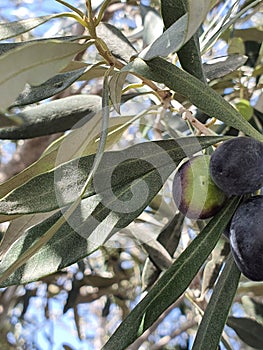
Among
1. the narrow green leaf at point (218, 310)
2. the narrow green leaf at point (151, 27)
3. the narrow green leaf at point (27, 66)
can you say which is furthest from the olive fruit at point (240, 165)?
the narrow green leaf at point (151, 27)

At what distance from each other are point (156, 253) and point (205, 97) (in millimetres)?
618

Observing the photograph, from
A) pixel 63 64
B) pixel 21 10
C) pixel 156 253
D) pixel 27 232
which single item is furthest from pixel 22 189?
pixel 21 10

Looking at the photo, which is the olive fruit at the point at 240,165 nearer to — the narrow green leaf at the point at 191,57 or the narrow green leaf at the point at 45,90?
the narrow green leaf at the point at 191,57

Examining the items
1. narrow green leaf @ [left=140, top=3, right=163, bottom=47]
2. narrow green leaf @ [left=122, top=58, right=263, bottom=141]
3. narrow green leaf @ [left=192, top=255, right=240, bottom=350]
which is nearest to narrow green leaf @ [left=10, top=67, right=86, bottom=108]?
narrow green leaf @ [left=122, top=58, right=263, bottom=141]

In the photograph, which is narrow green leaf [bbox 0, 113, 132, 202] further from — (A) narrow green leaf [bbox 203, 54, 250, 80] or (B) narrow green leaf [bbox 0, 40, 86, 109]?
(B) narrow green leaf [bbox 0, 40, 86, 109]

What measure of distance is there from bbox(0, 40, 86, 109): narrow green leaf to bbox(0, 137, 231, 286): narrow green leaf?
22cm

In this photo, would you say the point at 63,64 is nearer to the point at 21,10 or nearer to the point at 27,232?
the point at 27,232

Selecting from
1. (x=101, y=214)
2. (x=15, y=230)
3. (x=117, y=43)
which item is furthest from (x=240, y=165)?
(x=117, y=43)

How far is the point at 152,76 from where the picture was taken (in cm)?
82

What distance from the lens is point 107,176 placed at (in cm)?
85

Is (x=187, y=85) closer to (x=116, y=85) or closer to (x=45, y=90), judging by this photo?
(x=116, y=85)

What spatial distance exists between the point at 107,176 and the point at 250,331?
2.78 feet

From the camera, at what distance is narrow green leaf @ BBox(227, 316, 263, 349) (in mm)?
1533

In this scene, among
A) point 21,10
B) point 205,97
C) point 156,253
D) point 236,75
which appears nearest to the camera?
point 205,97
